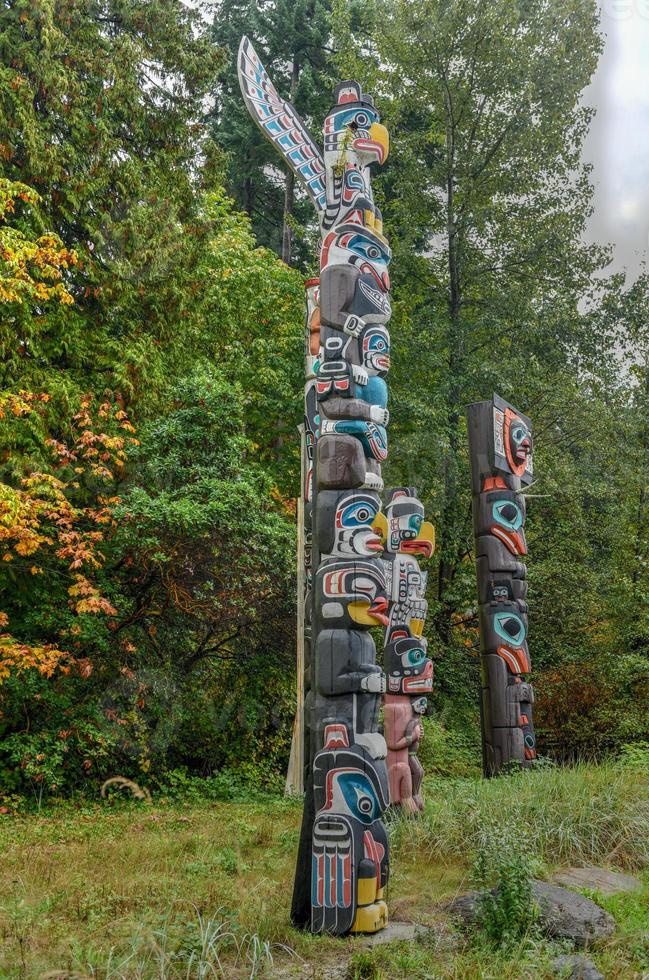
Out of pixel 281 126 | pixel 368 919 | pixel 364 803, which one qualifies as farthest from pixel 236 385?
pixel 368 919

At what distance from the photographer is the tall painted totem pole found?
15.9ft

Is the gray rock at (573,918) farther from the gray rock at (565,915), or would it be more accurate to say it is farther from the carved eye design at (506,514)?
the carved eye design at (506,514)

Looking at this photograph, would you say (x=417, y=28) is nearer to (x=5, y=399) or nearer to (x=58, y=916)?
(x=5, y=399)

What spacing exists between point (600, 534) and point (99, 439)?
33.4ft

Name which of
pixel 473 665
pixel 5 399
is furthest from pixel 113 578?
pixel 473 665

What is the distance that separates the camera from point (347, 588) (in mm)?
5320

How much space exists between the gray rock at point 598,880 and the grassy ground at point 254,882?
130 mm

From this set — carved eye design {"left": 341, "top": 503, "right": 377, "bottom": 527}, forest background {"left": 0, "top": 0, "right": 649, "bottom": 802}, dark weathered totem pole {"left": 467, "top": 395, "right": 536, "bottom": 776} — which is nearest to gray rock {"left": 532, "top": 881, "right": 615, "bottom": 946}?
carved eye design {"left": 341, "top": 503, "right": 377, "bottom": 527}

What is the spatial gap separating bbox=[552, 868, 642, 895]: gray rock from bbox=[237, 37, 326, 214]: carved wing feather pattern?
8.65m

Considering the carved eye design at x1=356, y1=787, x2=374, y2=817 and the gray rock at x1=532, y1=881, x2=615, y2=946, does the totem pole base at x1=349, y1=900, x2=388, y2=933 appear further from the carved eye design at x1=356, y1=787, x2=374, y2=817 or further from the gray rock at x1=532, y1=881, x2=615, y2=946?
the gray rock at x1=532, y1=881, x2=615, y2=946

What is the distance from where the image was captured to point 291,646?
1144 centimetres

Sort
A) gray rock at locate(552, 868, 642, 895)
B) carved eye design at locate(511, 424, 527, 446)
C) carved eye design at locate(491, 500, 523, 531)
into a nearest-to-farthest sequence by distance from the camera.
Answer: gray rock at locate(552, 868, 642, 895), carved eye design at locate(491, 500, 523, 531), carved eye design at locate(511, 424, 527, 446)

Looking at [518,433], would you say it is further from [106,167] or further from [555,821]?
[106,167]

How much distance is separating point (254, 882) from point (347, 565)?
2338 mm
